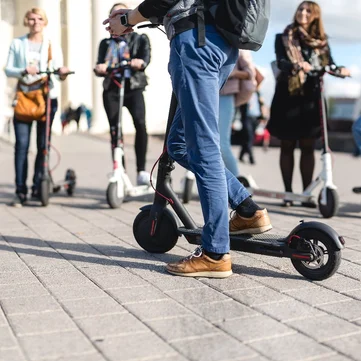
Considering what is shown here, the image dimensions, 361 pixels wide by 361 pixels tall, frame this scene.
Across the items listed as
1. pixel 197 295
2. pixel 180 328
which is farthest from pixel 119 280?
pixel 180 328

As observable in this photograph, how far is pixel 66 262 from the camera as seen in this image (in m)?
3.90

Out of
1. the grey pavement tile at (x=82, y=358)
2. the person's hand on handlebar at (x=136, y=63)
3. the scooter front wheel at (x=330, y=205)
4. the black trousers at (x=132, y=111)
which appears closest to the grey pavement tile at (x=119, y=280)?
the grey pavement tile at (x=82, y=358)

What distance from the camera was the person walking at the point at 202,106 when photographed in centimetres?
329

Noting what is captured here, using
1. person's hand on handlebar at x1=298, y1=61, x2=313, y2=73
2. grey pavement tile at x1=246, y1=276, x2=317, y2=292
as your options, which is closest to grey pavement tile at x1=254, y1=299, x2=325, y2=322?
grey pavement tile at x1=246, y1=276, x2=317, y2=292

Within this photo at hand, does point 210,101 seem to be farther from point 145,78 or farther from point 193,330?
point 145,78

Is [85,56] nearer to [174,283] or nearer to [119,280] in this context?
[119,280]

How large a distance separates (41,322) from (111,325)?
11.7 inches

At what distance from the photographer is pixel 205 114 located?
10.9 feet

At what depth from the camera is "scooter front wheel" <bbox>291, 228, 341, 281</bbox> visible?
3.30 metres

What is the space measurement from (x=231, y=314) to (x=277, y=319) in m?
0.20

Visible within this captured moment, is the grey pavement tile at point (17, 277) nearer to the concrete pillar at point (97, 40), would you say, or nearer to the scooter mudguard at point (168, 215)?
the scooter mudguard at point (168, 215)

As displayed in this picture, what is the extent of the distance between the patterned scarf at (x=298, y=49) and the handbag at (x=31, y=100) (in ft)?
7.62

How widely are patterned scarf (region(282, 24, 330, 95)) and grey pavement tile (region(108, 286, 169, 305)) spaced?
3.36m

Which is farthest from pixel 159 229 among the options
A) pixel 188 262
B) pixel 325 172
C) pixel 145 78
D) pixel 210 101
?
pixel 145 78
